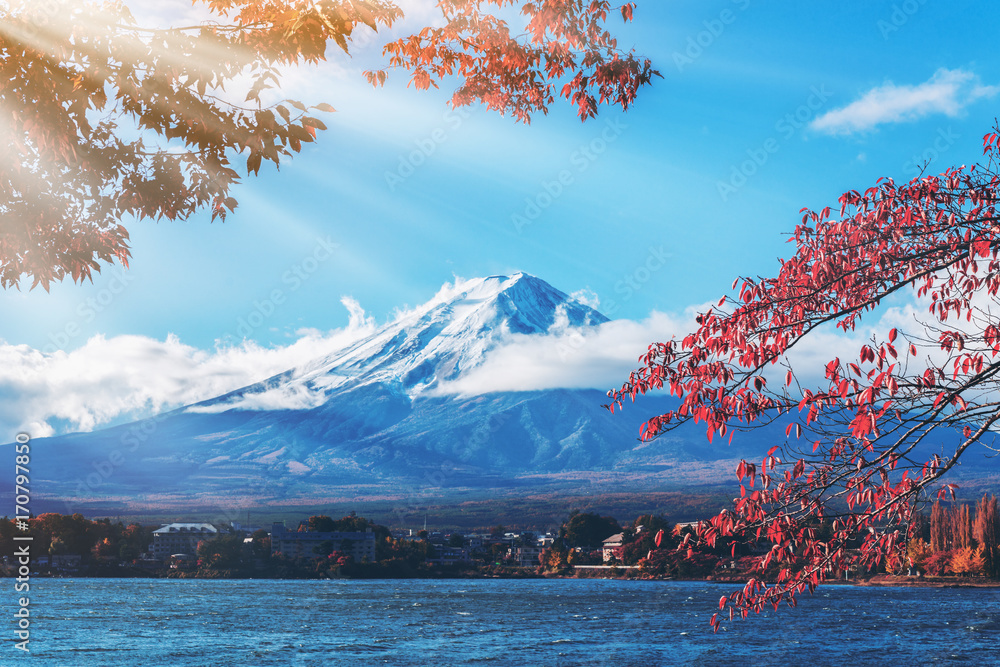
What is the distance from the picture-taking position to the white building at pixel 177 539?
158 meters

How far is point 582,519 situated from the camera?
160 metres

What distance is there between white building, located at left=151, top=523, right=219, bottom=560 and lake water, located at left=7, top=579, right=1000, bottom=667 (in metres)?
53.0

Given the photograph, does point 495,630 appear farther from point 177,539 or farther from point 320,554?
point 177,539

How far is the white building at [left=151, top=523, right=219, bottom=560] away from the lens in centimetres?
15800

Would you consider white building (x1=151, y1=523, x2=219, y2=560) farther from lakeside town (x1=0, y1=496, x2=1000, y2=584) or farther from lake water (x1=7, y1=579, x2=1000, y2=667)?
lake water (x1=7, y1=579, x2=1000, y2=667)

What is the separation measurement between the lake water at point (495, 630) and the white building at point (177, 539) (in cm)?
5301

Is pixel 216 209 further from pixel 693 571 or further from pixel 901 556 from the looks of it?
pixel 693 571

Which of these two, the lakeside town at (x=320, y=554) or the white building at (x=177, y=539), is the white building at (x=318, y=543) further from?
the white building at (x=177, y=539)

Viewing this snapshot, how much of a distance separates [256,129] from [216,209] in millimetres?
977

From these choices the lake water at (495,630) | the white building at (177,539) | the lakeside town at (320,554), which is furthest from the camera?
the white building at (177,539)

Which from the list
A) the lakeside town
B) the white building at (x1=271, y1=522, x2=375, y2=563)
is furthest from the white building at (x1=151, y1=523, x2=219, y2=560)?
the white building at (x1=271, y1=522, x2=375, y2=563)

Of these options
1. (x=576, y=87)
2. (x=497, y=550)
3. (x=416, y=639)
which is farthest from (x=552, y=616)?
(x=497, y=550)

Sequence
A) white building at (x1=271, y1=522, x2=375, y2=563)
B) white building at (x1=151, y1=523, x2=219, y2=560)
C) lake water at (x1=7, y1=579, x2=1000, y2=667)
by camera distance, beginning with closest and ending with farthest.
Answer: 1. lake water at (x1=7, y1=579, x2=1000, y2=667)
2. white building at (x1=271, y1=522, x2=375, y2=563)
3. white building at (x1=151, y1=523, x2=219, y2=560)

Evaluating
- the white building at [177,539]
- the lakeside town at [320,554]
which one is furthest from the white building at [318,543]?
the white building at [177,539]
